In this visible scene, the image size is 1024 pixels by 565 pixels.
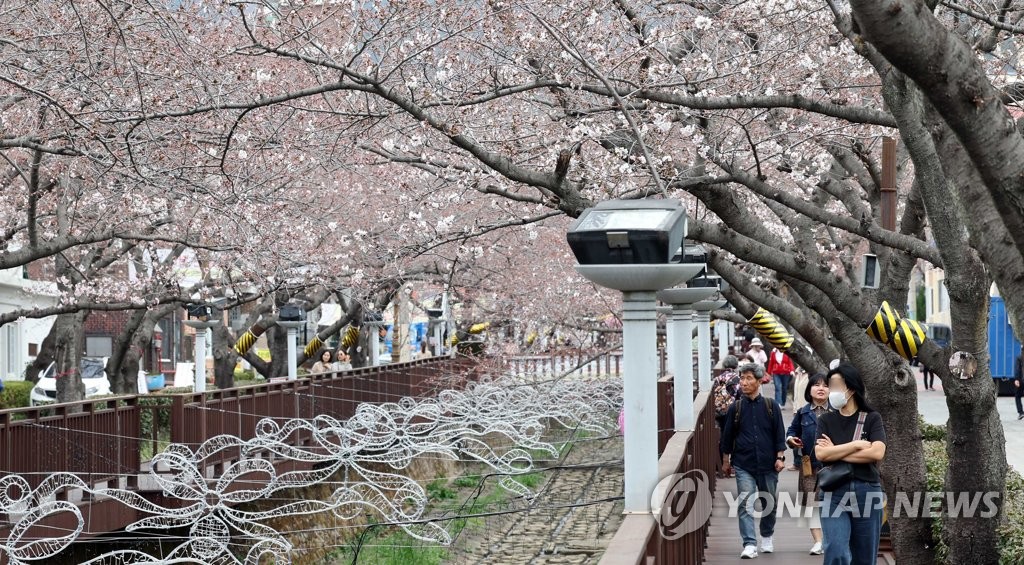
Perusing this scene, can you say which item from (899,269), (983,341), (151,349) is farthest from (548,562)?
(151,349)

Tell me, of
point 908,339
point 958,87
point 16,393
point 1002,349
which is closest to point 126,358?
point 16,393

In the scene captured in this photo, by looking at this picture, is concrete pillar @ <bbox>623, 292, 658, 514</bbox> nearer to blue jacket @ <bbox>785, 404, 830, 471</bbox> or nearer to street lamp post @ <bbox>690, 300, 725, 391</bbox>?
blue jacket @ <bbox>785, 404, 830, 471</bbox>

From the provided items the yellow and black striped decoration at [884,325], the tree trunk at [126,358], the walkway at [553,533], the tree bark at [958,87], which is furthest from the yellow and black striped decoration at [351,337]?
the tree bark at [958,87]

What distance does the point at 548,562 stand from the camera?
41.4 ft

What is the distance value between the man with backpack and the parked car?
63.8ft

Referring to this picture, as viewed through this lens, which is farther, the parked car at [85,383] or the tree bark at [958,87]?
the parked car at [85,383]

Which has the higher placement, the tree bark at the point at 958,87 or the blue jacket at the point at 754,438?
the tree bark at the point at 958,87

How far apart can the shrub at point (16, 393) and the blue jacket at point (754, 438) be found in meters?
23.6

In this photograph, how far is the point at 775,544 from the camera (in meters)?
11.0

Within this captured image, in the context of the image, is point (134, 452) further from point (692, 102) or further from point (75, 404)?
point (692, 102)

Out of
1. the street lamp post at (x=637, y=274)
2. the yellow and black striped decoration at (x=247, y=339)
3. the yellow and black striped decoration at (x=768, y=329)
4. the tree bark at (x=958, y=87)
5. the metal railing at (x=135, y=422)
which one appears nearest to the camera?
the tree bark at (x=958, y=87)

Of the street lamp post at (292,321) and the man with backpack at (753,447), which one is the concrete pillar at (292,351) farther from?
the man with backpack at (753,447)

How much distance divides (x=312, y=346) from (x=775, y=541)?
19.0 metres

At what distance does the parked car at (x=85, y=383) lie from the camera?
29856mm
